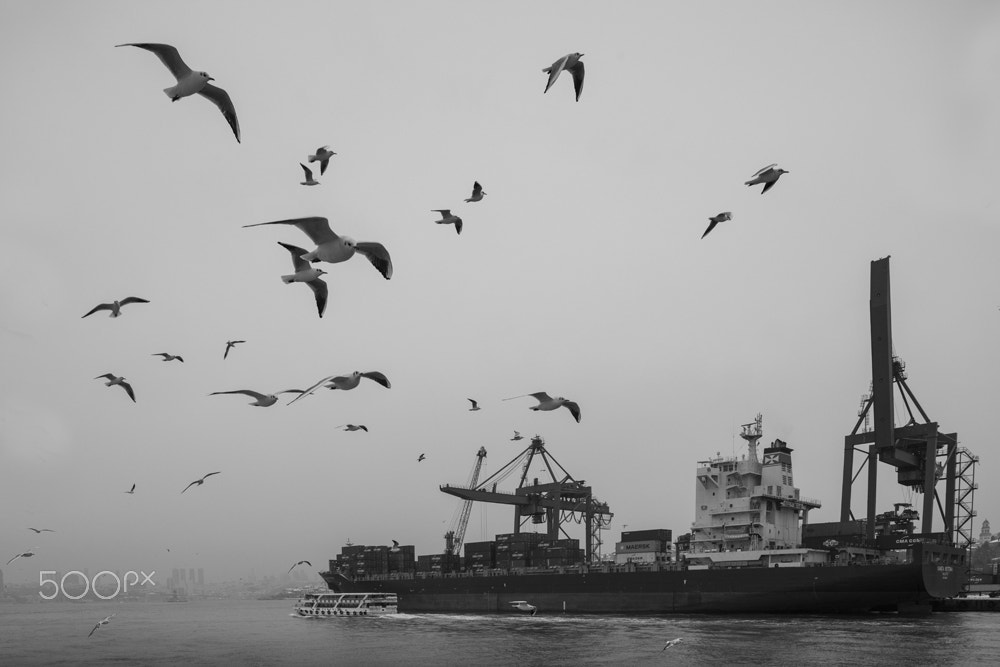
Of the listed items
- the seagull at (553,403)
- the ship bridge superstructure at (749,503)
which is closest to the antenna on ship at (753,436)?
the ship bridge superstructure at (749,503)

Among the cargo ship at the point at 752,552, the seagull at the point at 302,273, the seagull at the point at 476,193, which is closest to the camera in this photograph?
the seagull at the point at 302,273

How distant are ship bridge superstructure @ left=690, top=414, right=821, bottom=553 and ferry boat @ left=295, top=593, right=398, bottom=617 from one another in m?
30.3

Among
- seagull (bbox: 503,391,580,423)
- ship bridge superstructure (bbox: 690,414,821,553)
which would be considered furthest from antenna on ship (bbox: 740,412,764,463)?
seagull (bbox: 503,391,580,423)

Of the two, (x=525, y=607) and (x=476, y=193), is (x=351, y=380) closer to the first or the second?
(x=476, y=193)

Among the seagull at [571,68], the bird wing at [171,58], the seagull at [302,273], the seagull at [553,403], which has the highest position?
the seagull at [571,68]

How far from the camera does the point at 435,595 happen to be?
8738cm

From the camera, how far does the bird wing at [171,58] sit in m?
14.4

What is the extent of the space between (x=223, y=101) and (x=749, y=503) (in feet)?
215

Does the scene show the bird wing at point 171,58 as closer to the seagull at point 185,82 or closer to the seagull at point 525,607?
the seagull at point 185,82

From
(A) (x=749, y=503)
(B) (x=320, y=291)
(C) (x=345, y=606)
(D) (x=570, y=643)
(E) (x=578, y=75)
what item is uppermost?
(E) (x=578, y=75)

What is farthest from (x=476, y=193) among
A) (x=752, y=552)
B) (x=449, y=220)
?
(x=752, y=552)

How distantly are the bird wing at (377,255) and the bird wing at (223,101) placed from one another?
2887mm

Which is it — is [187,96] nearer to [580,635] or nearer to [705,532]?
[580,635]

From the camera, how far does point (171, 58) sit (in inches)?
579
